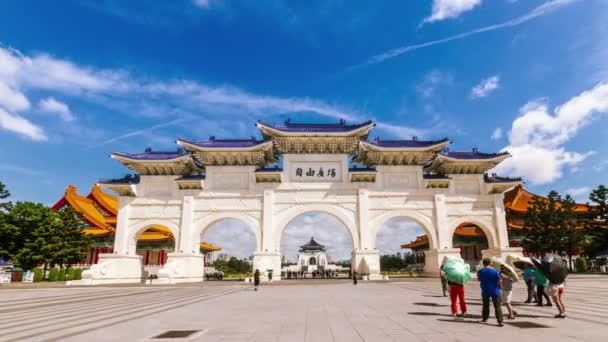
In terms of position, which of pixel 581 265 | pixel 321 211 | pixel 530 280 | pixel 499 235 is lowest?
pixel 581 265

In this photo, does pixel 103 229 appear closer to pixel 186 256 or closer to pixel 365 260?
pixel 186 256

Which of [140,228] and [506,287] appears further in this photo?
[140,228]

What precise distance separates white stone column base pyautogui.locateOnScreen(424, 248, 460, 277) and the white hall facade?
0.07m

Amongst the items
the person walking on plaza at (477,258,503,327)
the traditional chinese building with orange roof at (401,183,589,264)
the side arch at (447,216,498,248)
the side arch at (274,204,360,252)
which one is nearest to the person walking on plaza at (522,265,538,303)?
the person walking on plaza at (477,258,503,327)

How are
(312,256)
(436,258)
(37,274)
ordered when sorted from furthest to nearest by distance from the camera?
(312,256) < (37,274) < (436,258)

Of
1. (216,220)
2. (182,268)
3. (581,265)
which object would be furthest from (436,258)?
(182,268)

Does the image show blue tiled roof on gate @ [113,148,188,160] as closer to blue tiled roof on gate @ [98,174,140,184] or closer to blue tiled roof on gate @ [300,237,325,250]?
blue tiled roof on gate @ [98,174,140,184]

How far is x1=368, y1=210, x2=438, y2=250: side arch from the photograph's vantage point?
2506cm

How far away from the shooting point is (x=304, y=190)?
2550cm

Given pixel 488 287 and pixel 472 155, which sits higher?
pixel 472 155

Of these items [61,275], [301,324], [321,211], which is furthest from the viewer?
[61,275]

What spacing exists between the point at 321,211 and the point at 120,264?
14011 millimetres

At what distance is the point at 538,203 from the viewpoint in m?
29.3

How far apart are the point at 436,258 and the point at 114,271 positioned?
21.7 m
